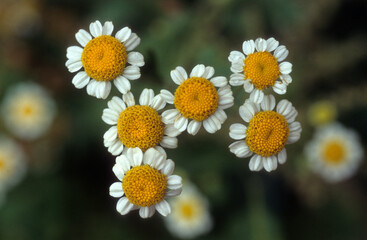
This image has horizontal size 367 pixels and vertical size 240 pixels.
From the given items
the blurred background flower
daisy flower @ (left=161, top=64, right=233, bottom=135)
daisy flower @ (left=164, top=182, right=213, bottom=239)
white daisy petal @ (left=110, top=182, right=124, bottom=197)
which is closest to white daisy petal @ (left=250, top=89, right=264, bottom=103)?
daisy flower @ (left=161, top=64, right=233, bottom=135)

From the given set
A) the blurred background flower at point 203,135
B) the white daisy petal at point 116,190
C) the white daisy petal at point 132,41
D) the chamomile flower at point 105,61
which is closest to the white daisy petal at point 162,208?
the white daisy petal at point 116,190

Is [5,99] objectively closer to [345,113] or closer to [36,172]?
[36,172]

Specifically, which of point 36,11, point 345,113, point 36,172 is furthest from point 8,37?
point 345,113

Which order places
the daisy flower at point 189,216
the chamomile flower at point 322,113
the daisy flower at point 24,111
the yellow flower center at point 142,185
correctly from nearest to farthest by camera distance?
the yellow flower center at point 142,185 < the chamomile flower at point 322,113 < the daisy flower at point 189,216 < the daisy flower at point 24,111

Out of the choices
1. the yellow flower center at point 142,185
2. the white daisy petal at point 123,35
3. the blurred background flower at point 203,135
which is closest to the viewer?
the yellow flower center at point 142,185

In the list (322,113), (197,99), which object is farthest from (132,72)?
(322,113)

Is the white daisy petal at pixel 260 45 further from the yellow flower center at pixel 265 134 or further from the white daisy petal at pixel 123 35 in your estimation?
the white daisy petal at pixel 123 35

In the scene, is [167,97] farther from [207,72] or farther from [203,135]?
[203,135]
